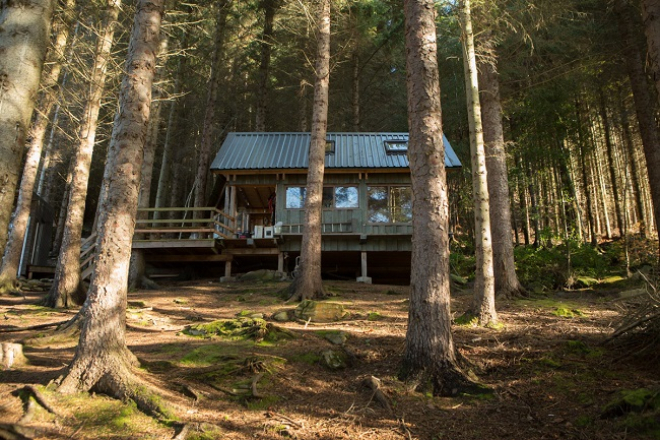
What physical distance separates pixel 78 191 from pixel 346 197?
9.69m

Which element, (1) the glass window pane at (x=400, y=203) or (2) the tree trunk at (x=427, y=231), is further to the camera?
(1) the glass window pane at (x=400, y=203)

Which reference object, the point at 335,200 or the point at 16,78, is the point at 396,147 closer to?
the point at 335,200

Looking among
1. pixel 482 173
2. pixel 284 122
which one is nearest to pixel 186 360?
pixel 482 173

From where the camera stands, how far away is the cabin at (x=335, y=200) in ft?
52.4

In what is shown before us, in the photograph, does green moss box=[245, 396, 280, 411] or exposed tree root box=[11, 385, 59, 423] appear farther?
green moss box=[245, 396, 280, 411]

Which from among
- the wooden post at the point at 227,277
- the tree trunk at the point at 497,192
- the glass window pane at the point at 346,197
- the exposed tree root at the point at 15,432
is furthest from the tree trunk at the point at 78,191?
the tree trunk at the point at 497,192

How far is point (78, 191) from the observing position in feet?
31.6

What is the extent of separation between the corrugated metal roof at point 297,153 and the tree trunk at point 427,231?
1058cm

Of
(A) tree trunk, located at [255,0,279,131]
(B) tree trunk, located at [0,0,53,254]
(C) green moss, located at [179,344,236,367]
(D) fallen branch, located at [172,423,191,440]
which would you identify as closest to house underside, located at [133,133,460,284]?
(A) tree trunk, located at [255,0,279,131]

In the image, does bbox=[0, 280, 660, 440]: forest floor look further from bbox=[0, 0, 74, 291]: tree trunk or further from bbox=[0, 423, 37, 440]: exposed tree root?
bbox=[0, 0, 74, 291]: tree trunk

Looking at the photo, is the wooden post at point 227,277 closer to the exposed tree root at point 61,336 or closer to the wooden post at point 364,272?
the wooden post at point 364,272

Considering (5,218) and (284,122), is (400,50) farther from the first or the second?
(5,218)

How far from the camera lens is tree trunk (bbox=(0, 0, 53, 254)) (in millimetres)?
3150

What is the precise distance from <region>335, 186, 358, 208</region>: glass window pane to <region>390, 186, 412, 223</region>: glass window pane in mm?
1543
